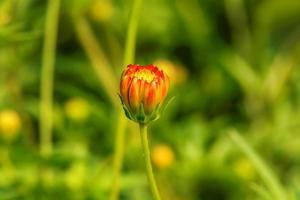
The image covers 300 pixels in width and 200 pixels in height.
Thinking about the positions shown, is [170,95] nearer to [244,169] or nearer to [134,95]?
[244,169]

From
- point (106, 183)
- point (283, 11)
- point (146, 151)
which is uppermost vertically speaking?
point (283, 11)

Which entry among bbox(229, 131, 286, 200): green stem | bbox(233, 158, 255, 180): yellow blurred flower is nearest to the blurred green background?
Answer: bbox(233, 158, 255, 180): yellow blurred flower

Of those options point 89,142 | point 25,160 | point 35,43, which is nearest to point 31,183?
point 25,160

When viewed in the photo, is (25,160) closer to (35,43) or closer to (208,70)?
(35,43)

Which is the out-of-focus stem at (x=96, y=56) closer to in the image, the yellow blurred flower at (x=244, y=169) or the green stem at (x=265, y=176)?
the yellow blurred flower at (x=244, y=169)

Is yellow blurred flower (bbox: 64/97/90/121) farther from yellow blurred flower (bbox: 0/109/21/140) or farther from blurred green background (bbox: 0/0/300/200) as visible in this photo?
yellow blurred flower (bbox: 0/109/21/140)

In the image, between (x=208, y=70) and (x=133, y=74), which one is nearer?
(x=133, y=74)
